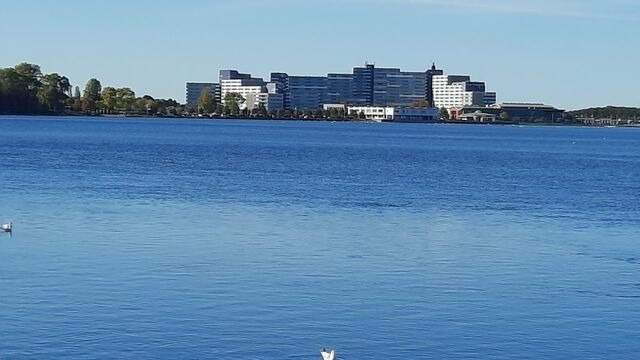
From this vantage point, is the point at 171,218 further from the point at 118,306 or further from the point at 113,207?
the point at 118,306

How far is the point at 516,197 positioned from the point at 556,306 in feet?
95.9

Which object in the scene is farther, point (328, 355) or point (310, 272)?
point (310, 272)

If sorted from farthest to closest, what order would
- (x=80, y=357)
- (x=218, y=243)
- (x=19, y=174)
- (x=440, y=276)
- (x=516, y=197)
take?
(x=19, y=174), (x=516, y=197), (x=218, y=243), (x=440, y=276), (x=80, y=357)

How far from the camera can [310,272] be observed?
28.4 meters

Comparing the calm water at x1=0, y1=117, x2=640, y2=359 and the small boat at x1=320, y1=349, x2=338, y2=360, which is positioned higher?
the small boat at x1=320, y1=349, x2=338, y2=360

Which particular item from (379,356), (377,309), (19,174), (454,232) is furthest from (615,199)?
(379,356)

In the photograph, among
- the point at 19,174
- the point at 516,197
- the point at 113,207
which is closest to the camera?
the point at 113,207

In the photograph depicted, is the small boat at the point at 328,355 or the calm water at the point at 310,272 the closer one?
the small boat at the point at 328,355

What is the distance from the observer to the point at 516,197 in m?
54.3

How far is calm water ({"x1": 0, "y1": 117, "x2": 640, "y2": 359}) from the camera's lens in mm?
21562

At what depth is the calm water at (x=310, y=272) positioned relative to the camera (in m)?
21.6

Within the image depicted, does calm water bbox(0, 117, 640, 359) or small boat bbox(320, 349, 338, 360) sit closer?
small boat bbox(320, 349, 338, 360)

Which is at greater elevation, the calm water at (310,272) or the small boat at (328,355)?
the small boat at (328,355)

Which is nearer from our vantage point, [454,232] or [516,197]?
[454,232]
